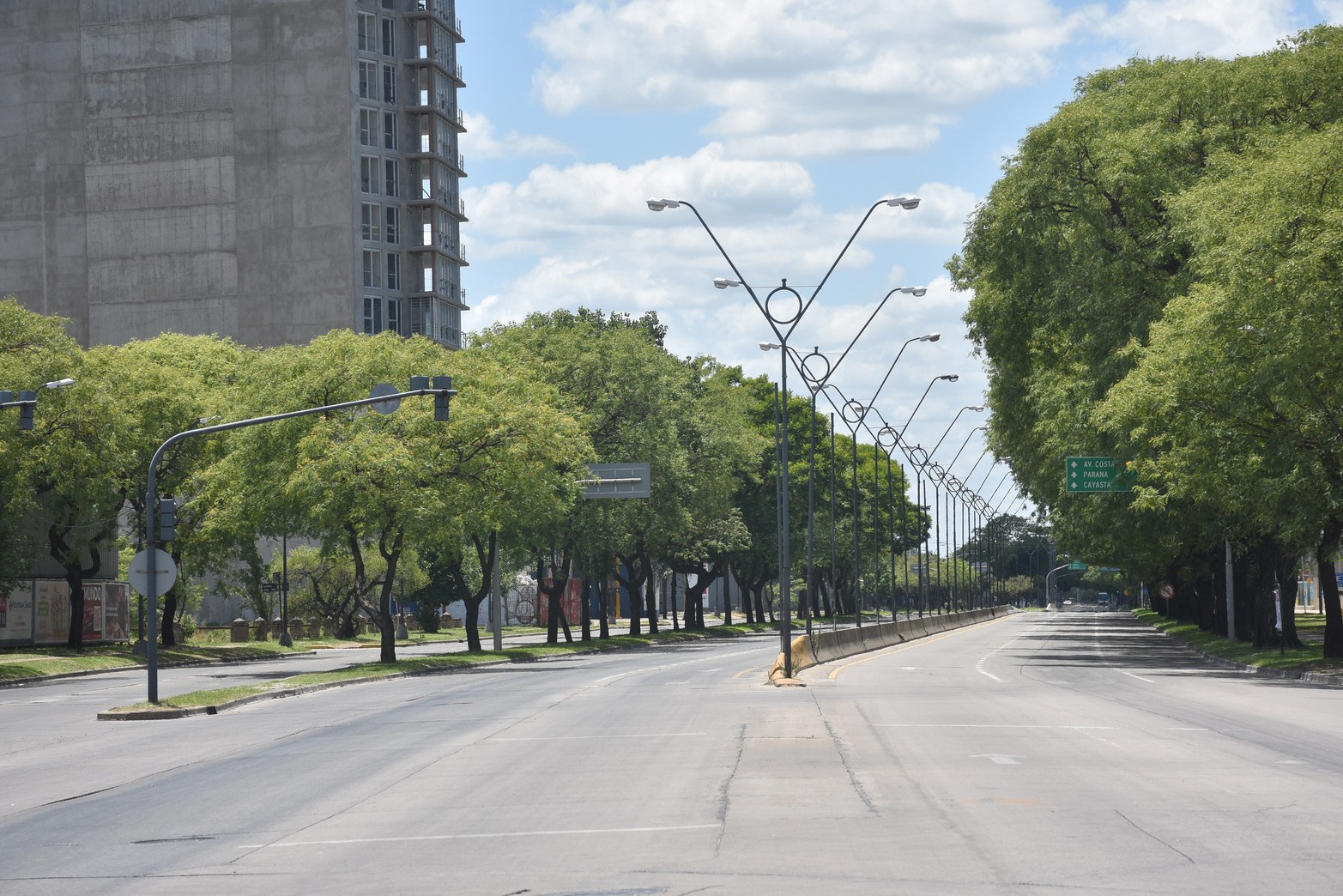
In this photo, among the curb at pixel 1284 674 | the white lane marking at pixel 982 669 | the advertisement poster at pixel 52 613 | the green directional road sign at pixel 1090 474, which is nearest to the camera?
the curb at pixel 1284 674

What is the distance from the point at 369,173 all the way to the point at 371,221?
314 cm

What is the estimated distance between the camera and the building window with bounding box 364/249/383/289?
102 m

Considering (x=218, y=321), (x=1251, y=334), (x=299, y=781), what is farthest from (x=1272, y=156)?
(x=218, y=321)

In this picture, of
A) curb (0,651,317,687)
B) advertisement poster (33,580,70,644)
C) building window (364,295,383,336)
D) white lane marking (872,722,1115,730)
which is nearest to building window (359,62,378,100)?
building window (364,295,383,336)

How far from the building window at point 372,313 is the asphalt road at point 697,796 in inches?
2830

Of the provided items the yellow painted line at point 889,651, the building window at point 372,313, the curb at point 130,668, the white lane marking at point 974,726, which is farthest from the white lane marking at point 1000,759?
the building window at point 372,313

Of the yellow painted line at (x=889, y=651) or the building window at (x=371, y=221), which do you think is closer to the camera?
the yellow painted line at (x=889, y=651)

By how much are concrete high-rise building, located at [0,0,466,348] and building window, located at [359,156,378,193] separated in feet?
0.33

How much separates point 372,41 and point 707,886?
99570mm

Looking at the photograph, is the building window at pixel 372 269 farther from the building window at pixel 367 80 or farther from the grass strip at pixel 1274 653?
the grass strip at pixel 1274 653

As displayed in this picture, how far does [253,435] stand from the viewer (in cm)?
4984

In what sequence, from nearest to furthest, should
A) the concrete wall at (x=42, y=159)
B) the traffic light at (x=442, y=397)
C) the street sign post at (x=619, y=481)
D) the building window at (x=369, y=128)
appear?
1. the traffic light at (x=442, y=397)
2. the street sign post at (x=619, y=481)
3. the concrete wall at (x=42, y=159)
4. the building window at (x=369, y=128)

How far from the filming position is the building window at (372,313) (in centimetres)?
10200

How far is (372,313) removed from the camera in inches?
4033
